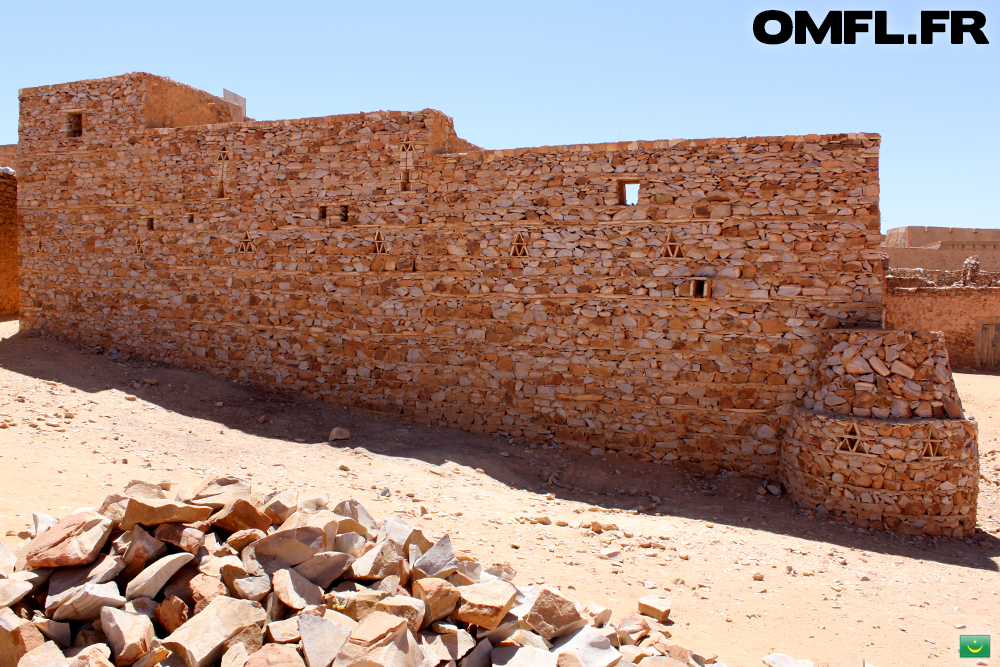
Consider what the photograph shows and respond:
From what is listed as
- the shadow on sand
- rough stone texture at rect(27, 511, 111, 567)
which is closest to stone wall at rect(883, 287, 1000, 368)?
the shadow on sand

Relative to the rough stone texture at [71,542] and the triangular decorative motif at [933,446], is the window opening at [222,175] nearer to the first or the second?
the rough stone texture at [71,542]

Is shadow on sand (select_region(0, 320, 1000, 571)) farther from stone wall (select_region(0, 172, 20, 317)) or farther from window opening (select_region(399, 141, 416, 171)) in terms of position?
stone wall (select_region(0, 172, 20, 317))

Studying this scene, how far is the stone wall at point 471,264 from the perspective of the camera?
7602 mm

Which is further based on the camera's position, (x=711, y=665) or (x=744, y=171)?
(x=744, y=171)

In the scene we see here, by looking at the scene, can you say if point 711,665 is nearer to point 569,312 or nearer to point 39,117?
point 569,312

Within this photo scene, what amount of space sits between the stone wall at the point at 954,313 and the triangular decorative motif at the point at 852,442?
405 inches

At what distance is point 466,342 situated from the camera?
8.70 meters

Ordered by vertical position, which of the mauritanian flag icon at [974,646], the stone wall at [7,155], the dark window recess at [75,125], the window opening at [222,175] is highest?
the stone wall at [7,155]

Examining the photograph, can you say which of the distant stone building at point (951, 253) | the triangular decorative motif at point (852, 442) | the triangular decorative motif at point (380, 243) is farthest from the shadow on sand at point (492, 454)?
the distant stone building at point (951, 253)

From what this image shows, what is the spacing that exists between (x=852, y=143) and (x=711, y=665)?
6.20 meters

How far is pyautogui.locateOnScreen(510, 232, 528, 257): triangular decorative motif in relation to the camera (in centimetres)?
839

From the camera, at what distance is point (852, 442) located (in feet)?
22.4

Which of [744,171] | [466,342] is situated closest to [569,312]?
[466,342]

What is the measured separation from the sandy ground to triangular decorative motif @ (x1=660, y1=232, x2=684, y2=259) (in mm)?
2676
